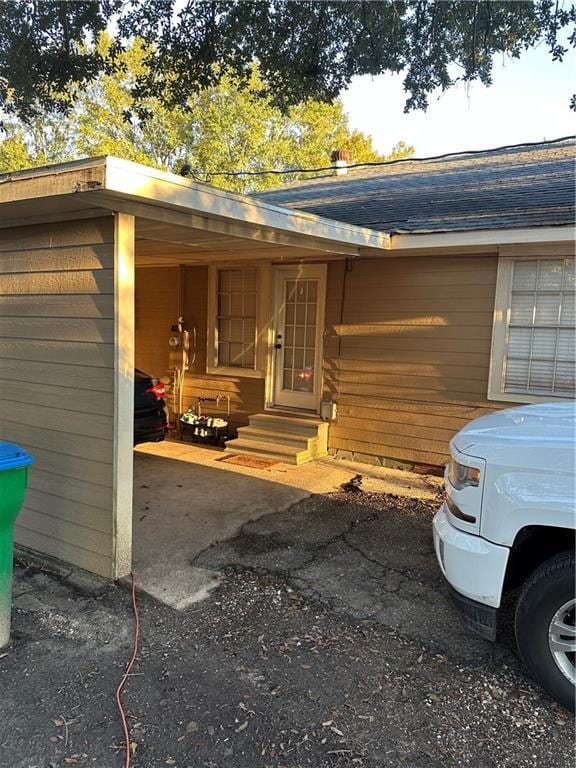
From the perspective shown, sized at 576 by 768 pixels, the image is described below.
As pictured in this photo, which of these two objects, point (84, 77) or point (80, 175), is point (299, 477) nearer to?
point (80, 175)

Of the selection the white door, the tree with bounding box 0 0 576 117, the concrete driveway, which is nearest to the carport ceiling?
the white door

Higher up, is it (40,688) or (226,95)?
(226,95)

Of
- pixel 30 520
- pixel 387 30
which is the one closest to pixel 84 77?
pixel 387 30

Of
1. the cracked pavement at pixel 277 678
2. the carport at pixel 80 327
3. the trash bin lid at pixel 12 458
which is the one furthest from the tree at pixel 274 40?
the trash bin lid at pixel 12 458

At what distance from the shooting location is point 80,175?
2988 mm

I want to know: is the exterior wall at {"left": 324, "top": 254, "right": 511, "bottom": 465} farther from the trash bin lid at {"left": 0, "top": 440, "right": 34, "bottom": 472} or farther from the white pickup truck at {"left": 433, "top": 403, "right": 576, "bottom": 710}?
the trash bin lid at {"left": 0, "top": 440, "right": 34, "bottom": 472}

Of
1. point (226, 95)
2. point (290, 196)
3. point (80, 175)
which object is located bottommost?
point (80, 175)

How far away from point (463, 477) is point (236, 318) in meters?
Answer: 5.93

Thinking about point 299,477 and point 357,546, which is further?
point 299,477

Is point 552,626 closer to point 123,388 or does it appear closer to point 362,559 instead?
point 362,559

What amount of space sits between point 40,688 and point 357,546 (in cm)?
248

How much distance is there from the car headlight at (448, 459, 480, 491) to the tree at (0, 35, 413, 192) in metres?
22.9

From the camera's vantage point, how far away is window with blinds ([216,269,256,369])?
806cm

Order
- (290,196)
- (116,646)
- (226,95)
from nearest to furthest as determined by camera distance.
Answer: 1. (116,646)
2. (290,196)
3. (226,95)
